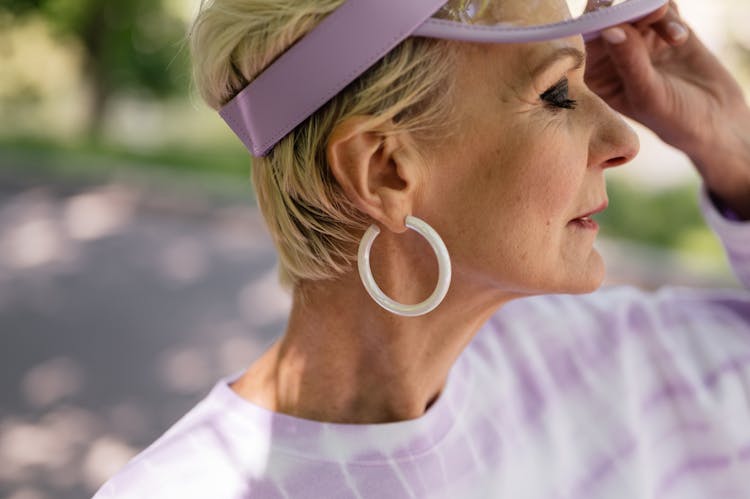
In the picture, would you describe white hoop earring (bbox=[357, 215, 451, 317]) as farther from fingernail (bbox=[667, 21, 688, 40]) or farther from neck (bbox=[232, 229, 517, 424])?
fingernail (bbox=[667, 21, 688, 40])

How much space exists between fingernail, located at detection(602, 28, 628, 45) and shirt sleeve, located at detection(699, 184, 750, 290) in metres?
0.48

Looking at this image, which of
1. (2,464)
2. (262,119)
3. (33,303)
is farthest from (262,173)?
(33,303)

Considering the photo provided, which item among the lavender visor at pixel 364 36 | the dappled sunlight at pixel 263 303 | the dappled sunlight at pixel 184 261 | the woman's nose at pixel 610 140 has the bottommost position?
the dappled sunlight at pixel 263 303

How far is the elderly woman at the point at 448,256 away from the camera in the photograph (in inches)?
57.8

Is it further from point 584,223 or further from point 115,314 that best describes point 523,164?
point 115,314

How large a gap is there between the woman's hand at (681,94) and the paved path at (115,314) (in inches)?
113

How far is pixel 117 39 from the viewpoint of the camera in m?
9.98

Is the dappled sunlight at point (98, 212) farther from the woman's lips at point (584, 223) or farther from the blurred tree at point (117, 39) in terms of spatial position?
the woman's lips at point (584, 223)

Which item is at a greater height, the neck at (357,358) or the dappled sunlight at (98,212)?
the neck at (357,358)

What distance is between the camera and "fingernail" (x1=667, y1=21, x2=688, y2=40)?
6.26 feet

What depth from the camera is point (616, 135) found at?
155cm

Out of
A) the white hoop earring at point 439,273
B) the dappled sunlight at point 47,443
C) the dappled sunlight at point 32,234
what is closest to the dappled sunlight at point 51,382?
the dappled sunlight at point 47,443

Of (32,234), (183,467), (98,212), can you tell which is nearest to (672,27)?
(183,467)

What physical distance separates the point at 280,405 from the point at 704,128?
1143 mm
